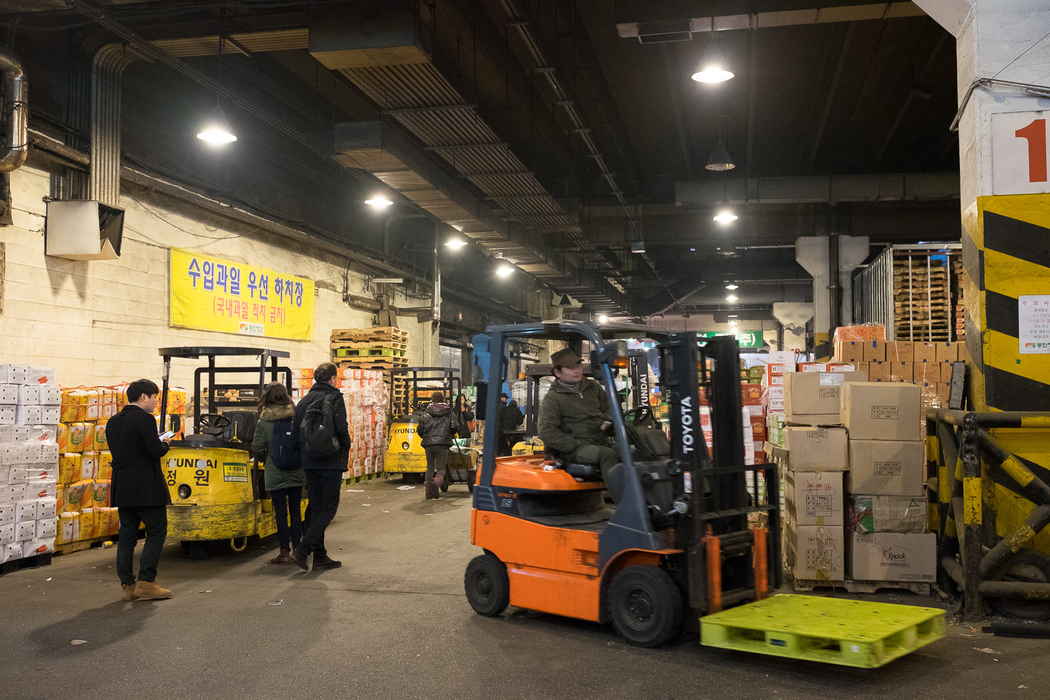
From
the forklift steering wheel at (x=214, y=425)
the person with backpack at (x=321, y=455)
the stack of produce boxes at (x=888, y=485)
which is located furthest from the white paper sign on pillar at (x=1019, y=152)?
the forklift steering wheel at (x=214, y=425)

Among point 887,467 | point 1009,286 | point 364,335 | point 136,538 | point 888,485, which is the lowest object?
point 136,538

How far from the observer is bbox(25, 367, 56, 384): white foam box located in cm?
852

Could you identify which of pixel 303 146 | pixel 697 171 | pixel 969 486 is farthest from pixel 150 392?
pixel 697 171

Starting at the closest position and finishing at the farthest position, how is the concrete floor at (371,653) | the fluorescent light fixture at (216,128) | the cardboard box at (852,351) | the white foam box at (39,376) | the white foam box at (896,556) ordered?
the concrete floor at (371,653) < the white foam box at (896,556) < the white foam box at (39,376) < the cardboard box at (852,351) < the fluorescent light fixture at (216,128)

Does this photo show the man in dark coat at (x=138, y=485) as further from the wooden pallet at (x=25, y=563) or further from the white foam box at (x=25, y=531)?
the wooden pallet at (x=25, y=563)

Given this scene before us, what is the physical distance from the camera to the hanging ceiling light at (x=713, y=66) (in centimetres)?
923

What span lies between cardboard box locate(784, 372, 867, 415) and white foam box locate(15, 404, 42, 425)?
24.1 ft

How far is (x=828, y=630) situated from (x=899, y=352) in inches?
247

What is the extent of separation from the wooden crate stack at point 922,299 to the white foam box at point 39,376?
11947 mm

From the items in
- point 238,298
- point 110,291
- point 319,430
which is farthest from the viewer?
point 238,298

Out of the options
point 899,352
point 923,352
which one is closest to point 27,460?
point 899,352

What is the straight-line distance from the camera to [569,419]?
612 centimetres

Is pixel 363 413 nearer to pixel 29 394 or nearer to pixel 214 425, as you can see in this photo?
pixel 214 425

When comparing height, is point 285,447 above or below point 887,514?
above
